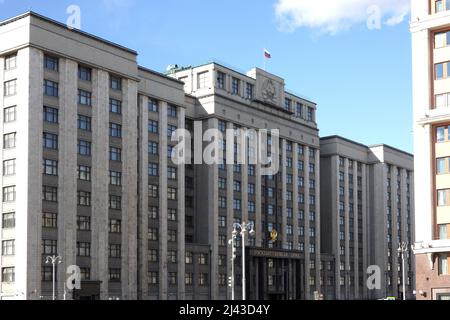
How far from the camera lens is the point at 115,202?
288ft

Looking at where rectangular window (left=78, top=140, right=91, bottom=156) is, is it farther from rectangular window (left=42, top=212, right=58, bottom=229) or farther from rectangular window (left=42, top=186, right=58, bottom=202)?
rectangular window (left=42, top=212, right=58, bottom=229)

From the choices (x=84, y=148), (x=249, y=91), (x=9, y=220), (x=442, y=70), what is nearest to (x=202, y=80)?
(x=249, y=91)

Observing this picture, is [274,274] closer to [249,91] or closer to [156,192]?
[156,192]

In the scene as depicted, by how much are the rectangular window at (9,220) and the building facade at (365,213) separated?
223ft

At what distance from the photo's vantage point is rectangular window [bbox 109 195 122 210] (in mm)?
87131

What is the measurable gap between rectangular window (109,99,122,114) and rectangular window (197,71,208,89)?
20337 millimetres

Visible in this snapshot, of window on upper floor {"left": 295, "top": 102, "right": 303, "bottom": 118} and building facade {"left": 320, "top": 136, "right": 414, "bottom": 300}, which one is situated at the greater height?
window on upper floor {"left": 295, "top": 102, "right": 303, "bottom": 118}

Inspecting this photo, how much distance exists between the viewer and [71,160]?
82125 mm

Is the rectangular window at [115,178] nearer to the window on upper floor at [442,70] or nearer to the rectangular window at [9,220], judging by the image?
the rectangular window at [9,220]

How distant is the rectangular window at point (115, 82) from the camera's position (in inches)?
3494

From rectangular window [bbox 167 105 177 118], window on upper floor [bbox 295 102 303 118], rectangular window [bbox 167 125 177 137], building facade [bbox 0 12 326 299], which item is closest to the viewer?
building facade [bbox 0 12 326 299]

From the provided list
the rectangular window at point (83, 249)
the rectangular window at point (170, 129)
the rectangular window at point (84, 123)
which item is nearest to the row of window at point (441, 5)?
the rectangular window at point (84, 123)

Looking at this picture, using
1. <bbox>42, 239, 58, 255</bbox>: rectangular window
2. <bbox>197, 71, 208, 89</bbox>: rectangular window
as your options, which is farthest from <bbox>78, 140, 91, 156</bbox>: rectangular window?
<bbox>197, 71, 208, 89</bbox>: rectangular window
